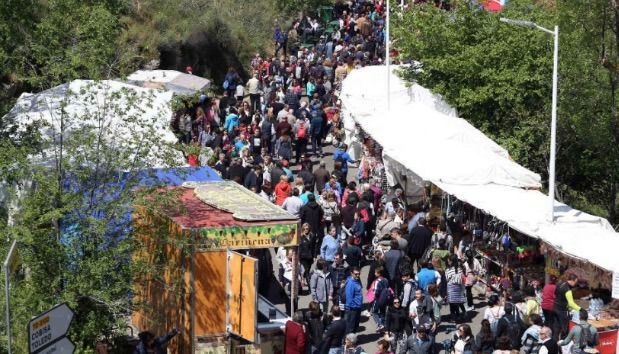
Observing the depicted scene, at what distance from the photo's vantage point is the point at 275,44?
1886 inches

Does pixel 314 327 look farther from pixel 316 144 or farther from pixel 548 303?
pixel 316 144

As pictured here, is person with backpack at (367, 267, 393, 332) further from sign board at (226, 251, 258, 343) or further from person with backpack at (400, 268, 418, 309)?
sign board at (226, 251, 258, 343)

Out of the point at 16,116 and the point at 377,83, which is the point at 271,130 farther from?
the point at 16,116

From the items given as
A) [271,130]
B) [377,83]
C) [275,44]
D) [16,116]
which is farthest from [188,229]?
[275,44]

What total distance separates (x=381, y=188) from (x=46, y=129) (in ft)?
35.6

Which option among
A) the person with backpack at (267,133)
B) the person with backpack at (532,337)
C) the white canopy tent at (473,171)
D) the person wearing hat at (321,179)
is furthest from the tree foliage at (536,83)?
the person with backpack at (532,337)

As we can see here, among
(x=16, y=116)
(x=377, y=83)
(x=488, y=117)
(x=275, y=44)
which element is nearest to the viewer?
(x=16, y=116)

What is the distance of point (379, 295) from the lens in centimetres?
2019

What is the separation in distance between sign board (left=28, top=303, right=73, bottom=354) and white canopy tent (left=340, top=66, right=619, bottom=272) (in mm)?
9761

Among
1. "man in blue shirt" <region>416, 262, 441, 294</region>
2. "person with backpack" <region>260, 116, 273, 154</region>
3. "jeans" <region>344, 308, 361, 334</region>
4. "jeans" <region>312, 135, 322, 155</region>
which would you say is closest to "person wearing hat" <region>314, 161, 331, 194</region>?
"person with backpack" <region>260, 116, 273, 154</region>

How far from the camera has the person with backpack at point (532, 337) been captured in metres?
17.9

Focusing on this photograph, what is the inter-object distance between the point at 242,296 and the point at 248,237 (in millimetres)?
913

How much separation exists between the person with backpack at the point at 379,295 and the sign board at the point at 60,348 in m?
7.55

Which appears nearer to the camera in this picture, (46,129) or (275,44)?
(46,129)
